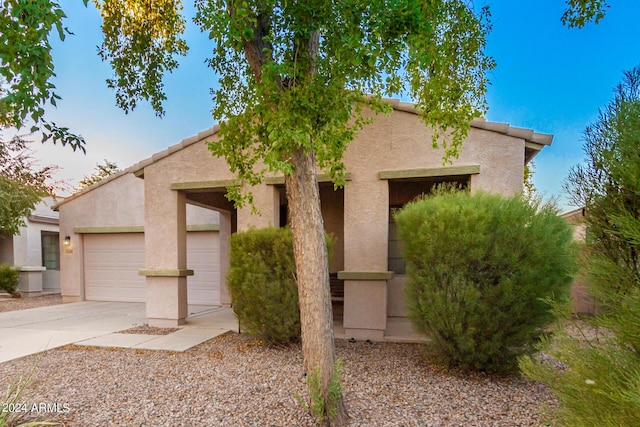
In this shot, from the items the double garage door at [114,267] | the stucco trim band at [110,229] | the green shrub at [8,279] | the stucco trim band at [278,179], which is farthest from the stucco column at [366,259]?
the green shrub at [8,279]

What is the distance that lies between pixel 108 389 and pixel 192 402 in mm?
1177

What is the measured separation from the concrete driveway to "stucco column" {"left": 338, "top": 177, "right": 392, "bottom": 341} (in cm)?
271

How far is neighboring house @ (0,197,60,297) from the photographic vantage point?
42.5 feet

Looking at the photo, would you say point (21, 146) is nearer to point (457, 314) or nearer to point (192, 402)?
point (192, 402)

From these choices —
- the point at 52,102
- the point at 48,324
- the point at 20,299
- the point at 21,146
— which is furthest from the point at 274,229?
the point at 20,299

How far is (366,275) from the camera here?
5.88 meters

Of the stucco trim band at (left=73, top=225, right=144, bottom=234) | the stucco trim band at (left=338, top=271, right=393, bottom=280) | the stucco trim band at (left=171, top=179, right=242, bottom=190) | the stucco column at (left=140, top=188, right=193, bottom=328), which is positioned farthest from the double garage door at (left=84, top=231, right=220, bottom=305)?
the stucco trim band at (left=338, top=271, right=393, bottom=280)

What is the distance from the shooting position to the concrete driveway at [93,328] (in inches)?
226

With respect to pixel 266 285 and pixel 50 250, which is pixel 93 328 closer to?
pixel 266 285

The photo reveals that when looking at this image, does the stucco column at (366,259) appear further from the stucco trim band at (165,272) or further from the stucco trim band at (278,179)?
the stucco trim band at (165,272)

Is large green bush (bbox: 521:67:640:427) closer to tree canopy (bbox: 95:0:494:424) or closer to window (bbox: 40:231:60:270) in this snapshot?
tree canopy (bbox: 95:0:494:424)

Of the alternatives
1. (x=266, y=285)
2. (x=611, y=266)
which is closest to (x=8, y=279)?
(x=266, y=285)

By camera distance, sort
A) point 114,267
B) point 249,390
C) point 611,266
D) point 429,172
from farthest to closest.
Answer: point 114,267 → point 429,172 → point 249,390 → point 611,266

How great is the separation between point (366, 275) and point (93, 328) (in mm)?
5859
